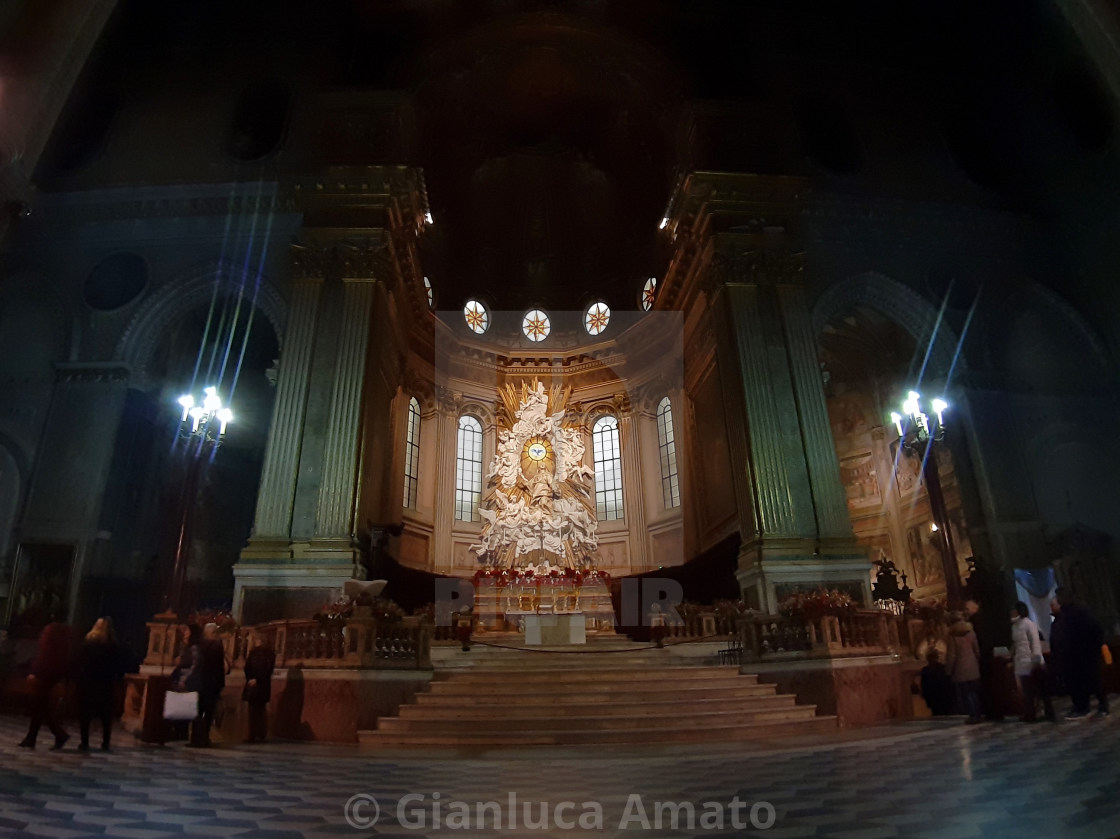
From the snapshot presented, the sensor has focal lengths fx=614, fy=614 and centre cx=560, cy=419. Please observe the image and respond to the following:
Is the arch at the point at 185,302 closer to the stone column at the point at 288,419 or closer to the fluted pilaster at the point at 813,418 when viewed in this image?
the stone column at the point at 288,419

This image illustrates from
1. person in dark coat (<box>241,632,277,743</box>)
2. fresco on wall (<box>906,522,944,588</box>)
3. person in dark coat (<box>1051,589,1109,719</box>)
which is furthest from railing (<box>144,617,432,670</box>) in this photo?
fresco on wall (<box>906,522,944,588</box>)

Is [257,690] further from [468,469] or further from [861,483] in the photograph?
[861,483]

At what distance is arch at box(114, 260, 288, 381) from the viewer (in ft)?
50.6

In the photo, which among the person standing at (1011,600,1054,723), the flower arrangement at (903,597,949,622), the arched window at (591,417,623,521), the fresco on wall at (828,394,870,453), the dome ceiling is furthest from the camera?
the arched window at (591,417,623,521)

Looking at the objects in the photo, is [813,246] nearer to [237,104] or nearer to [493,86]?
[493,86]

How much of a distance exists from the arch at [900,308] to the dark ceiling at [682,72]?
3308 millimetres

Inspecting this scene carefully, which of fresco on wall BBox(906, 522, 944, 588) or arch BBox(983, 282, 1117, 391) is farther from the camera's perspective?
fresco on wall BBox(906, 522, 944, 588)

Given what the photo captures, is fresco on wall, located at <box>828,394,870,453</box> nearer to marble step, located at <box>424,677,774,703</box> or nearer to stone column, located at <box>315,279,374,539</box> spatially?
marble step, located at <box>424,677,774,703</box>

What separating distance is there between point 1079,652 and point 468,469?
19.0 meters

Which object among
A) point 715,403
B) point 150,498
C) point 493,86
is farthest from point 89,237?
point 715,403

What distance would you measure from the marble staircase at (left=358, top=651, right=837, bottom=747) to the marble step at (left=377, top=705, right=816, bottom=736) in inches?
0.5

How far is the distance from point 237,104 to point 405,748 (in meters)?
19.3

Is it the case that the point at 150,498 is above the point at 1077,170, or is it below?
below

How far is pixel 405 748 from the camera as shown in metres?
7.30
